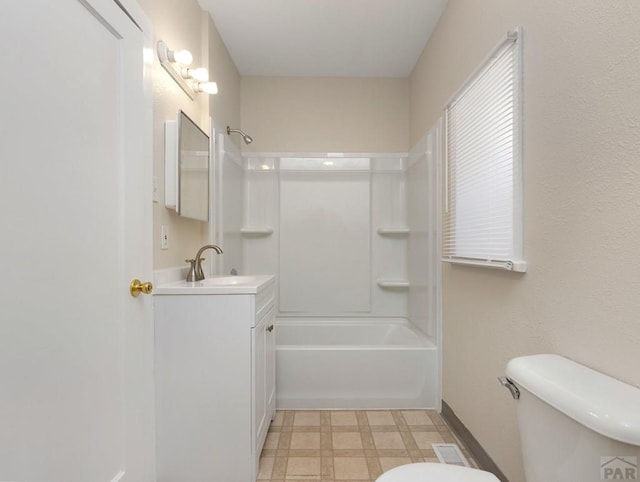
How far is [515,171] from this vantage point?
4.59 feet

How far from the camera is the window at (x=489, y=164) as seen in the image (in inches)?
55.1

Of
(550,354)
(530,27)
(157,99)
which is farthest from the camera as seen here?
(157,99)

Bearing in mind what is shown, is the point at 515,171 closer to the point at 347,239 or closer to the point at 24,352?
the point at 24,352

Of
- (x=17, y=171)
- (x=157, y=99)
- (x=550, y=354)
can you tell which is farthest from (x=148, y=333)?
(x=550, y=354)

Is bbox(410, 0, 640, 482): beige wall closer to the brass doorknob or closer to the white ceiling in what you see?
the white ceiling

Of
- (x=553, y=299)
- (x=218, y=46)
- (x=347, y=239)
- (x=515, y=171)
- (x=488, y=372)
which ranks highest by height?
(x=218, y=46)

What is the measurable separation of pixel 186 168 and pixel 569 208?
1741 mm

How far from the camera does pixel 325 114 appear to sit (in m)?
3.28

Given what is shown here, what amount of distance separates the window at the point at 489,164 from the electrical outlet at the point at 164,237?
5.06ft

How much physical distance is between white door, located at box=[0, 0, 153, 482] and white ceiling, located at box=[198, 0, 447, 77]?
121cm

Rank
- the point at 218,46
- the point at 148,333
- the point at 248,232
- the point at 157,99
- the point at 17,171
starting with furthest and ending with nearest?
the point at 248,232, the point at 218,46, the point at 157,99, the point at 148,333, the point at 17,171

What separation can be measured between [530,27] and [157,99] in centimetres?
162

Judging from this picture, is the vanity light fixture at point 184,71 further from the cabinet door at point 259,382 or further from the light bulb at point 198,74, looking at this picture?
the cabinet door at point 259,382

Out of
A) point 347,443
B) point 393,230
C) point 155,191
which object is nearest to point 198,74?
point 155,191
